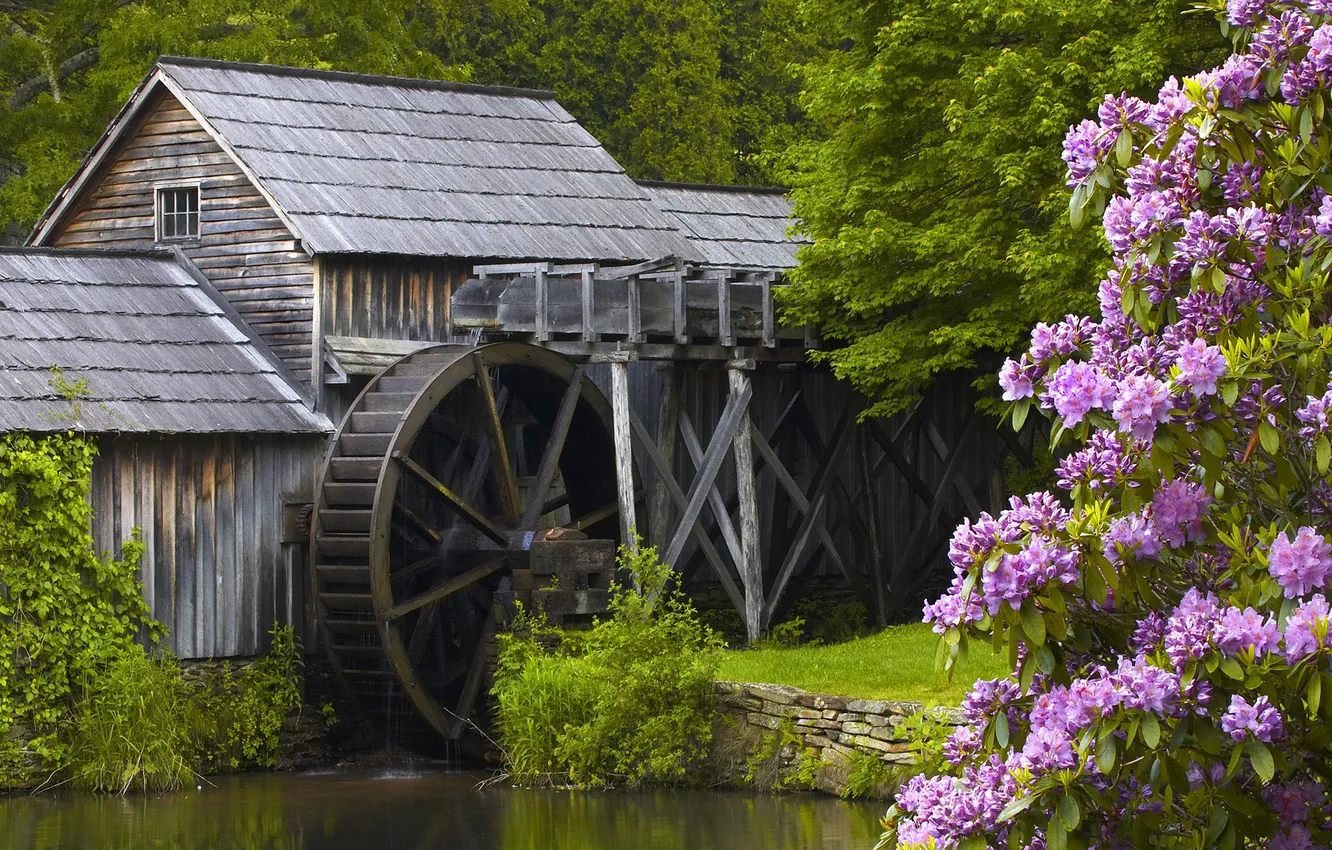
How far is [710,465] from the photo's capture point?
17656 mm

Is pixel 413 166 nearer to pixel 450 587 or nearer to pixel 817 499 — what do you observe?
pixel 450 587

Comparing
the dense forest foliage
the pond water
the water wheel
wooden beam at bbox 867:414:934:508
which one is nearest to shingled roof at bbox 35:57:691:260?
the water wheel

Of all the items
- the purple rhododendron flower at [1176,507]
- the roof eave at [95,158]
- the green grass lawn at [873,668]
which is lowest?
the green grass lawn at [873,668]

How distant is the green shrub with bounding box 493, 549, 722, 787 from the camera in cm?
1384

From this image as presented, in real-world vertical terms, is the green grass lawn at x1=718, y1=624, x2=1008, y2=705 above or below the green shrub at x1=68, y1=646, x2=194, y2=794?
above

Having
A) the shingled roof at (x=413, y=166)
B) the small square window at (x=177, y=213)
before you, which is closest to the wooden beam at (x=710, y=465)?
the shingled roof at (x=413, y=166)

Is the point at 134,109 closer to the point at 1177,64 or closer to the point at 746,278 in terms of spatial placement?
the point at 746,278

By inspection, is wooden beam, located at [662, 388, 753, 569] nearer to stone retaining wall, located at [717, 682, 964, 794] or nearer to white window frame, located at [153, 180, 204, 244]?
stone retaining wall, located at [717, 682, 964, 794]

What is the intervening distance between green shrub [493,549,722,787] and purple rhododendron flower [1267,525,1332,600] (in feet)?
29.8

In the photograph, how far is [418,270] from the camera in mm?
17531

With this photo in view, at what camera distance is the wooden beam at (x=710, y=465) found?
683 inches

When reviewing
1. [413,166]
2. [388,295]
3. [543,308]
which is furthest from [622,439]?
[413,166]

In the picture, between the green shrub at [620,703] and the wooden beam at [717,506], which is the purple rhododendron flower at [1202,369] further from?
the wooden beam at [717,506]

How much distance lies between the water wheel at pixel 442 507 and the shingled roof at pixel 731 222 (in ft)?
8.65
